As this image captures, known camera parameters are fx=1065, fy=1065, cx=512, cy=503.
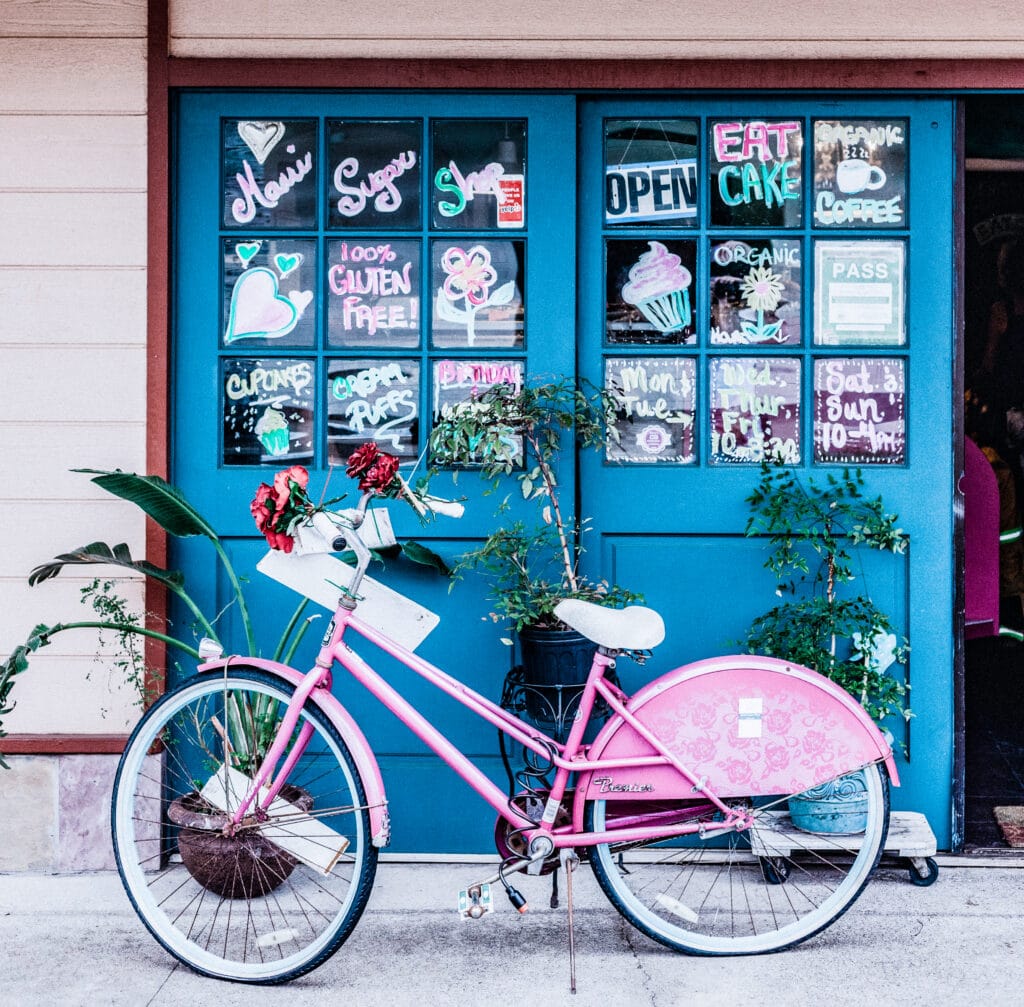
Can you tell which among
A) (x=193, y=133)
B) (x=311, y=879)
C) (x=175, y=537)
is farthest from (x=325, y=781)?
(x=193, y=133)

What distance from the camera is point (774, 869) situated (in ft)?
11.8

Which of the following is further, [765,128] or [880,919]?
[765,128]

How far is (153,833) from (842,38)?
3.80 m

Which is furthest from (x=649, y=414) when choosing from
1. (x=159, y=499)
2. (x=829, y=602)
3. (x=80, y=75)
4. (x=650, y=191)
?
(x=80, y=75)

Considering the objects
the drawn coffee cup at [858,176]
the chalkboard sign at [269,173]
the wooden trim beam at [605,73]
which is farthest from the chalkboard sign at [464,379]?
the drawn coffee cup at [858,176]

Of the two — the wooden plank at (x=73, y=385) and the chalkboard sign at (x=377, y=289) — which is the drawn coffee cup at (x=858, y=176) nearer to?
the chalkboard sign at (x=377, y=289)

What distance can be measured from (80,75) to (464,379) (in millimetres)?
1751

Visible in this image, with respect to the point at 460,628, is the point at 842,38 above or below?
above

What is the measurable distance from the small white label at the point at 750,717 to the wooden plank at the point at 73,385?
234cm

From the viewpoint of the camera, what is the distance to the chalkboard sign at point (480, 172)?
154 inches

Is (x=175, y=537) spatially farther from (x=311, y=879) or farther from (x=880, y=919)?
(x=880, y=919)

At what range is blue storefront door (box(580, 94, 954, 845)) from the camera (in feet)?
12.8

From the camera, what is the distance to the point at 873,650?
151 inches

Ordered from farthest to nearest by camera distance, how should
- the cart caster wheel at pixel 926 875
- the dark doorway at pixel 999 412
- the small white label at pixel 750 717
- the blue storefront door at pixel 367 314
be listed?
the dark doorway at pixel 999 412 → the blue storefront door at pixel 367 314 → the cart caster wheel at pixel 926 875 → the small white label at pixel 750 717
